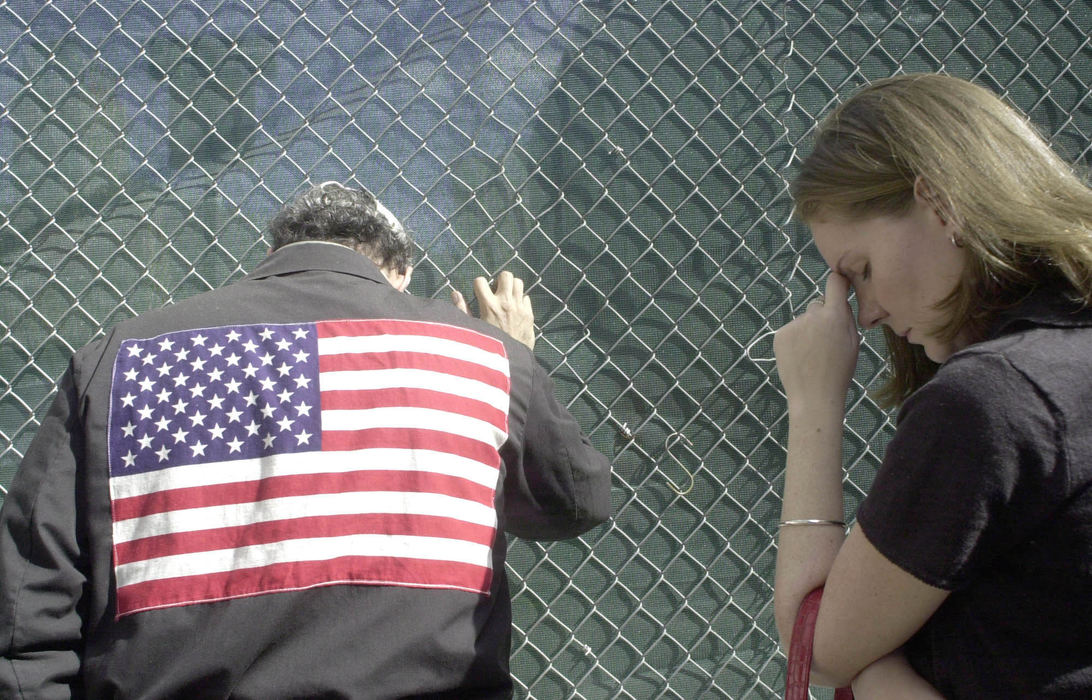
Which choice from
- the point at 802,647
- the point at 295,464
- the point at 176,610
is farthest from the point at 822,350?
the point at 176,610

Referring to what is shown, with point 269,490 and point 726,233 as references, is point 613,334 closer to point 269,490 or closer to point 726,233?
point 726,233

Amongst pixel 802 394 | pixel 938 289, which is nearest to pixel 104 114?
pixel 802 394

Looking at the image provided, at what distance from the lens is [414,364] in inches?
75.9

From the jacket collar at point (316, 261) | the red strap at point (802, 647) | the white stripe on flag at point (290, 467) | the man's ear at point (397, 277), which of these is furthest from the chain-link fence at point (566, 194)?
the red strap at point (802, 647)

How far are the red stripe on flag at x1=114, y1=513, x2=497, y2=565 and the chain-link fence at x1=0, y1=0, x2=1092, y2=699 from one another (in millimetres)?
983

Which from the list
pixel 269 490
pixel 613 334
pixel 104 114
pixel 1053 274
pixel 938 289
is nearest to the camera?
pixel 1053 274

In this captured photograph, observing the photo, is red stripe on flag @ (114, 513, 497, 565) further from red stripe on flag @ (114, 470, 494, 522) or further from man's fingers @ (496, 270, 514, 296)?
man's fingers @ (496, 270, 514, 296)

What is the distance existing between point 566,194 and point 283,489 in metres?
1.35

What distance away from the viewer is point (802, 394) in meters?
1.66

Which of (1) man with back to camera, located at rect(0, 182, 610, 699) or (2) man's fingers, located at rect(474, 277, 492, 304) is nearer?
(1) man with back to camera, located at rect(0, 182, 610, 699)

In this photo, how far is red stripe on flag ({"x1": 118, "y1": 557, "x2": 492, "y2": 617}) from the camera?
5.62ft

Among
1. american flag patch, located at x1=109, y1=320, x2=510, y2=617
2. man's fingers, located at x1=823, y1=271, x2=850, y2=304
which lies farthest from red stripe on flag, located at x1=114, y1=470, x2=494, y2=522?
man's fingers, located at x1=823, y1=271, x2=850, y2=304

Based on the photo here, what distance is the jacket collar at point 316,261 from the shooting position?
205 centimetres

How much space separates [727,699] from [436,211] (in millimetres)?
1686
